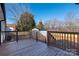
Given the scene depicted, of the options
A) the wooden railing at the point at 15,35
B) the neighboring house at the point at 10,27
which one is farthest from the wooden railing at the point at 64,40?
the neighboring house at the point at 10,27

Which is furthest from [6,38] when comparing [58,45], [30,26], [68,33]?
[68,33]

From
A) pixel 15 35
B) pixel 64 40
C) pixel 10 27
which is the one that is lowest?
pixel 64 40

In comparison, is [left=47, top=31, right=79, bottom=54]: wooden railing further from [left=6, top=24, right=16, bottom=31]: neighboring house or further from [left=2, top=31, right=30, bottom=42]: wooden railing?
[left=6, top=24, right=16, bottom=31]: neighboring house

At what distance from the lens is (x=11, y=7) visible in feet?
18.2

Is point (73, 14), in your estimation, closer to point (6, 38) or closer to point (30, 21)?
point (30, 21)

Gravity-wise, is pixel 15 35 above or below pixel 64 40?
above

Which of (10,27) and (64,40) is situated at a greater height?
(10,27)

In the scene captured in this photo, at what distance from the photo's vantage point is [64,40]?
572 cm

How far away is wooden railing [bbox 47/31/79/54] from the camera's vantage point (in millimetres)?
5223

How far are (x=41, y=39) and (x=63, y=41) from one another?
1.00m

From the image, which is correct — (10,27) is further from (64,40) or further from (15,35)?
(64,40)

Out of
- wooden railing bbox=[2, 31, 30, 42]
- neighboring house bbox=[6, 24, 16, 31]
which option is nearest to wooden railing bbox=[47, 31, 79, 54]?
wooden railing bbox=[2, 31, 30, 42]

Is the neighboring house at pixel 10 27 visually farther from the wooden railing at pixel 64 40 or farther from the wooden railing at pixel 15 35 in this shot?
the wooden railing at pixel 64 40

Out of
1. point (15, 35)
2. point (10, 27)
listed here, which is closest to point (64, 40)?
point (15, 35)
